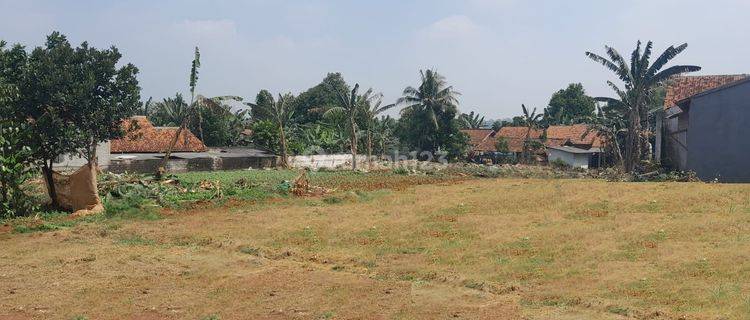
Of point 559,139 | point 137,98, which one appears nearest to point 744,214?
point 137,98

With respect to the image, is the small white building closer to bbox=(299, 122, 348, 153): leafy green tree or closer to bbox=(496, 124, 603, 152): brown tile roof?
bbox=(496, 124, 603, 152): brown tile roof

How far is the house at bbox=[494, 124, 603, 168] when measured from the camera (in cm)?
5262

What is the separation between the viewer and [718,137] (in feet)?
91.0

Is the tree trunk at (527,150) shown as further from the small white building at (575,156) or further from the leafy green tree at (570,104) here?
the leafy green tree at (570,104)

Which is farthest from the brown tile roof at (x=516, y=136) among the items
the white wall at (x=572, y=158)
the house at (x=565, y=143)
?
the white wall at (x=572, y=158)

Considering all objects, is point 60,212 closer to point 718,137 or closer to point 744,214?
point 744,214

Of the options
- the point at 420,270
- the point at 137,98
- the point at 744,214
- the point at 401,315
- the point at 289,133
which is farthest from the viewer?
the point at 289,133

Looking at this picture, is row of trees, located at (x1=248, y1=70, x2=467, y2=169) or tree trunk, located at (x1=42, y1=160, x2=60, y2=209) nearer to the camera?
tree trunk, located at (x1=42, y1=160, x2=60, y2=209)

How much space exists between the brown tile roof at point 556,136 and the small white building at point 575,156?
4.42ft

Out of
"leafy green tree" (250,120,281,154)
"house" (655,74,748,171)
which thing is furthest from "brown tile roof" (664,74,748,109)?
"leafy green tree" (250,120,281,154)

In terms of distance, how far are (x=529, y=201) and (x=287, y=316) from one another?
1300 cm

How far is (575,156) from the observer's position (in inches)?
2066

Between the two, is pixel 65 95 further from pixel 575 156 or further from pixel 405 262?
pixel 575 156

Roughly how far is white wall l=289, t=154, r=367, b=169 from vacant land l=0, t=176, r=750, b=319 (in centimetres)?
2271
